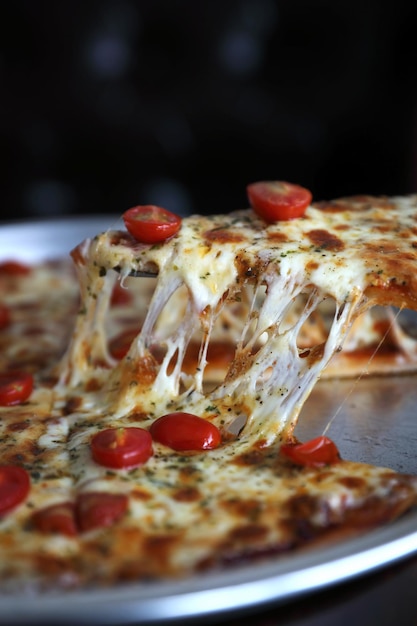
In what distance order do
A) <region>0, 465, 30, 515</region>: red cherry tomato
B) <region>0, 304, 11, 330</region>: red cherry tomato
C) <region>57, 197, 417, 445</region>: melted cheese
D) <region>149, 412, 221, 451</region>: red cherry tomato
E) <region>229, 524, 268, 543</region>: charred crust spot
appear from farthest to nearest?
1. <region>0, 304, 11, 330</region>: red cherry tomato
2. <region>57, 197, 417, 445</region>: melted cheese
3. <region>149, 412, 221, 451</region>: red cherry tomato
4. <region>0, 465, 30, 515</region>: red cherry tomato
5. <region>229, 524, 268, 543</region>: charred crust spot

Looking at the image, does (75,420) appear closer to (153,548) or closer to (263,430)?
(263,430)

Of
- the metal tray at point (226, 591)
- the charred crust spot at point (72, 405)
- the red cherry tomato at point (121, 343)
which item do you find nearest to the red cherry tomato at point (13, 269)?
the red cherry tomato at point (121, 343)

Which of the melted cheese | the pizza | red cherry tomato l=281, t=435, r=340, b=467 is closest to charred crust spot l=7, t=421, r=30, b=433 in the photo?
the pizza

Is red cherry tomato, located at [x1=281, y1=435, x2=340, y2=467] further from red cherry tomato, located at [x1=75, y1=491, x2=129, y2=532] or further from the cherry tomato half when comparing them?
the cherry tomato half

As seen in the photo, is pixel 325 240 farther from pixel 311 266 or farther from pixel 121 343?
pixel 121 343

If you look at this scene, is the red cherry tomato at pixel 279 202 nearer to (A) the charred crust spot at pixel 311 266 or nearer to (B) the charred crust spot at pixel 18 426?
(A) the charred crust spot at pixel 311 266

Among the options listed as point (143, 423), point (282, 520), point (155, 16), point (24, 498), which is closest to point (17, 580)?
point (24, 498)
